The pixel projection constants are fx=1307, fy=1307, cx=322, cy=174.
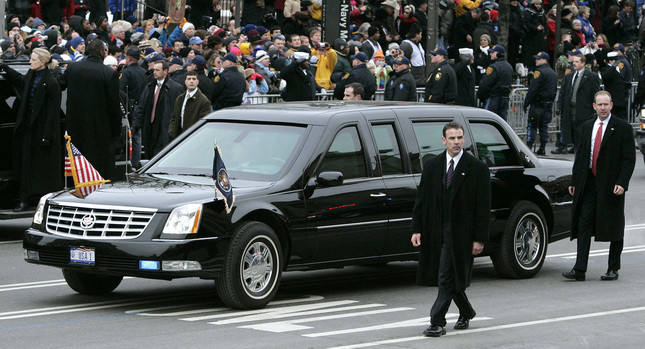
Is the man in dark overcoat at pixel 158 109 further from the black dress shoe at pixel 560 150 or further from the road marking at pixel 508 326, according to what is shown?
the black dress shoe at pixel 560 150

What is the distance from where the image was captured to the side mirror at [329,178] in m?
10.5

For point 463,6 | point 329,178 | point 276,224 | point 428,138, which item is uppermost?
point 463,6

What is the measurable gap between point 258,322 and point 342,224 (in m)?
1.49

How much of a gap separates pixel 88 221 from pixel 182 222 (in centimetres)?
82

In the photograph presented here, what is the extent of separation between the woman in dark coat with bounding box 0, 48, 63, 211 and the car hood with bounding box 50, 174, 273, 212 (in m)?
3.85

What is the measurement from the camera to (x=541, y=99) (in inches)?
1011

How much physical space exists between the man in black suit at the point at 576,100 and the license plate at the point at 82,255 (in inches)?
551

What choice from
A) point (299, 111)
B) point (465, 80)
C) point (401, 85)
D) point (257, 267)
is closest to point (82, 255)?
point (257, 267)

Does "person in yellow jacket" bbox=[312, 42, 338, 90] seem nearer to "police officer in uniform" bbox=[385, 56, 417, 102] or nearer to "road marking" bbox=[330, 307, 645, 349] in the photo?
"police officer in uniform" bbox=[385, 56, 417, 102]

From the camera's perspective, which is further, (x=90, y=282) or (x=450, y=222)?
(x=90, y=282)

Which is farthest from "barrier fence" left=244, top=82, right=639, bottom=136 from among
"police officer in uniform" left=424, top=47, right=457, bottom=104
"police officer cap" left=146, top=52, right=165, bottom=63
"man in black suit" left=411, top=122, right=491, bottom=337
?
"man in black suit" left=411, top=122, right=491, bottom=337

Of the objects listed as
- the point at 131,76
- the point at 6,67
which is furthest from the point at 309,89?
the point at 6,67

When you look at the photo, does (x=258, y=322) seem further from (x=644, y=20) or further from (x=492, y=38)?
(x=644, y=20)

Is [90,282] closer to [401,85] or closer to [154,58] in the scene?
[154,58]
